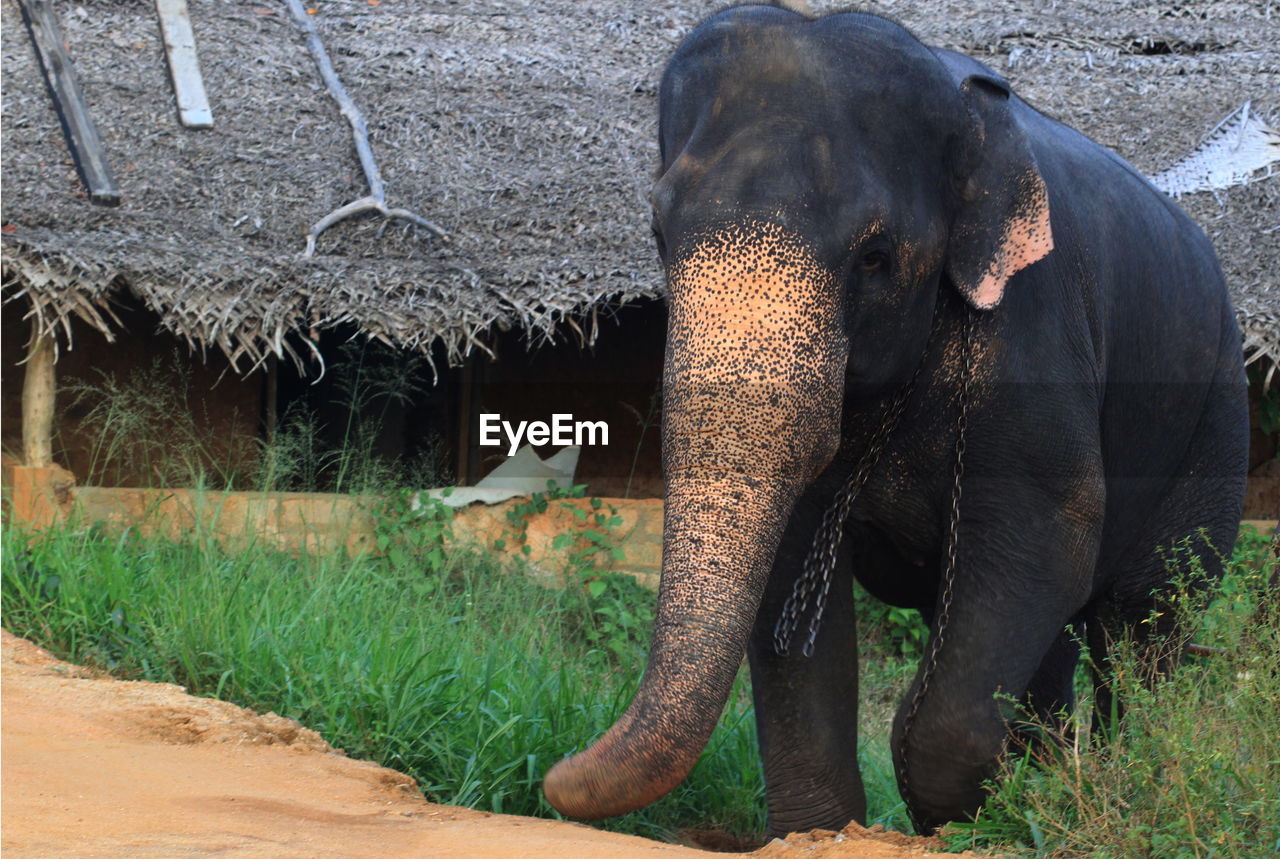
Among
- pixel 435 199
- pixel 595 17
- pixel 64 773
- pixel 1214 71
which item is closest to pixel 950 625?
pixel 64 773

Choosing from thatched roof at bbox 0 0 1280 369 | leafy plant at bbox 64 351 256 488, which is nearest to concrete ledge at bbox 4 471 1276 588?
leafy plant at bbox 64 351 256 488

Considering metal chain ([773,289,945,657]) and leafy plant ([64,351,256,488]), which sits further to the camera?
leafy plant ([64,351,256,488])

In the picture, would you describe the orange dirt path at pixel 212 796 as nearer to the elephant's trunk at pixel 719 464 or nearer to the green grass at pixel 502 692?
the green grass at pixel 502 692

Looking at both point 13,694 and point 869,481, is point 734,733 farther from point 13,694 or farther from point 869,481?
point 13,694

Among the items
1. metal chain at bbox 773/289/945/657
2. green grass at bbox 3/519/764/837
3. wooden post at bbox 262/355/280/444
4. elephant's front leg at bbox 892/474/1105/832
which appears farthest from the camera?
wooden post at bbox 262/355/280/444

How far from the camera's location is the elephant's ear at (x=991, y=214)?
3.11 metres

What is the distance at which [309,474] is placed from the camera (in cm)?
743

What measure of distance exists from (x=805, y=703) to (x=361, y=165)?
214 inches

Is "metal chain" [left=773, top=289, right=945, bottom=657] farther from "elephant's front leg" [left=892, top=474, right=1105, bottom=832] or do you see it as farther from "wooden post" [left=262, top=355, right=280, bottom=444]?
"wooden post" [left=262, top=355, right=280, bottom=444]

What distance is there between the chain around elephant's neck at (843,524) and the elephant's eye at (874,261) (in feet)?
1.00

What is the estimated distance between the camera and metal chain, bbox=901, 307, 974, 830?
3.14m

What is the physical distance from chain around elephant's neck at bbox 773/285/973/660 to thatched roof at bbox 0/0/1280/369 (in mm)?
3590

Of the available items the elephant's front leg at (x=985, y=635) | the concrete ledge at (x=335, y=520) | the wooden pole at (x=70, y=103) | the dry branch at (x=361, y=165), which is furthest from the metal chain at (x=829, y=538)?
the wooden pole at (x=70, y=103)

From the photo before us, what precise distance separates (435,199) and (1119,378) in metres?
4.84
